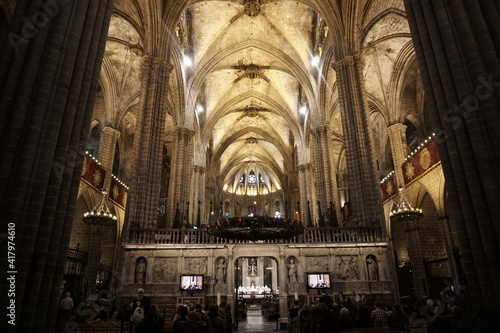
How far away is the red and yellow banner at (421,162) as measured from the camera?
636 inches

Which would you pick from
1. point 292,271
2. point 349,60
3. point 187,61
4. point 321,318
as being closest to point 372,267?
point 292,271

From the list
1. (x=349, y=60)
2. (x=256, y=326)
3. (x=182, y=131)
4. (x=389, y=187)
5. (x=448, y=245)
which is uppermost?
(x=182, y=131)

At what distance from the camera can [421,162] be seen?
688 inches

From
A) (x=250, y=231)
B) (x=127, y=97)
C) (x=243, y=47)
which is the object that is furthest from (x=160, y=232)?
(x=243, y=47)

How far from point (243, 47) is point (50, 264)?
2138 cm

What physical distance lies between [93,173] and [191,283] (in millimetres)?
10696

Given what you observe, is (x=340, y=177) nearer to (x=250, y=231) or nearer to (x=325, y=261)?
(x=325, y=261)

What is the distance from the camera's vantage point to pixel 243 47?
2434cm

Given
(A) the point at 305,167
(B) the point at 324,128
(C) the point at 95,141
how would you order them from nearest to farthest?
(B) the point at 324,128 → (C) the point at 95,141 → (A) the point at 305,167

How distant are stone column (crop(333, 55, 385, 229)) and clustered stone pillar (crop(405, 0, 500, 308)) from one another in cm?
636

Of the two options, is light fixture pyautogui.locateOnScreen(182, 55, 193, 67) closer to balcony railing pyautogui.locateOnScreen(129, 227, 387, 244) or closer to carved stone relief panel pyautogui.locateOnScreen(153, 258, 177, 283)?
balcony railing pyautogui.locateOnScreen(129, 227, 387, 244)

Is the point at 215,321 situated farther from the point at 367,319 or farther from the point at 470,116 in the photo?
the point at 470,116

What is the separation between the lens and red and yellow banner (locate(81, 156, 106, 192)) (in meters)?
17.9

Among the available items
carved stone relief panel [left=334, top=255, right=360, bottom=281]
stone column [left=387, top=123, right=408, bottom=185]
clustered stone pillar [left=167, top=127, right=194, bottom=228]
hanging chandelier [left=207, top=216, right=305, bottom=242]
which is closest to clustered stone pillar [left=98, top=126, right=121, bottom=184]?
clustered stone pillar [left=167, top=127, right=194, bottom=228]
